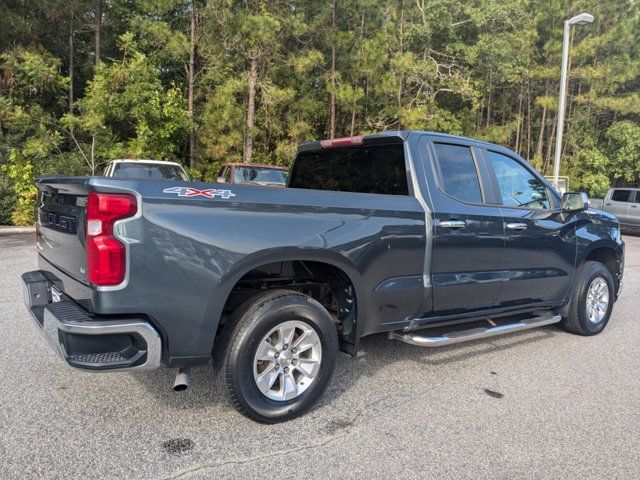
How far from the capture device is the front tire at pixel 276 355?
3113mm

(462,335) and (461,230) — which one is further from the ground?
(461,230)

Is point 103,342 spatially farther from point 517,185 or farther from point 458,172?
point 517,185

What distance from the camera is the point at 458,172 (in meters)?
4.32

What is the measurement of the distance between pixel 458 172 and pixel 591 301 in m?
2.50

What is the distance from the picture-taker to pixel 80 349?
2.74 m

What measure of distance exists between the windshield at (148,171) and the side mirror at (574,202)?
29.0 ft

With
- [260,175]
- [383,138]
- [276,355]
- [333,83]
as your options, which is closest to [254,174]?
[260,175]

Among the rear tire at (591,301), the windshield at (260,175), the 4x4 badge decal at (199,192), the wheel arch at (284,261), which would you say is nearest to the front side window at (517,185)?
the rear tire at (591,301)

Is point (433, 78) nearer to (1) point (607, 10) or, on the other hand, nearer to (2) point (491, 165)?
(1) point (607, 10)

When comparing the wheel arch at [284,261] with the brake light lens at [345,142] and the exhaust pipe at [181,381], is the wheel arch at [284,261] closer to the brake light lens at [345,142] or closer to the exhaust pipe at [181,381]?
the exhaust pipe at [181,381]

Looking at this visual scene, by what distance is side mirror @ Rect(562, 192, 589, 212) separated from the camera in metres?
4.92

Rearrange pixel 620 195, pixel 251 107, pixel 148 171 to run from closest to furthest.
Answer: pixel 148 171 < pixel 251 107 < pixel 620 195

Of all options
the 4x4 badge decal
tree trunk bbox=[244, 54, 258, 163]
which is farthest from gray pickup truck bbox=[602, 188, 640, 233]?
the 4x4 badge decal

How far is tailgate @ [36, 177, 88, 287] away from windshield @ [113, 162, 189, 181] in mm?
8163
